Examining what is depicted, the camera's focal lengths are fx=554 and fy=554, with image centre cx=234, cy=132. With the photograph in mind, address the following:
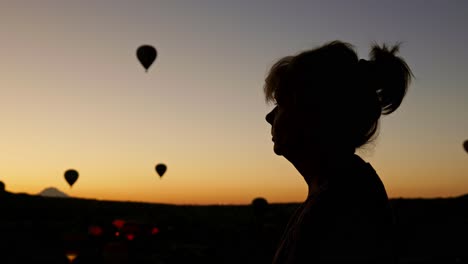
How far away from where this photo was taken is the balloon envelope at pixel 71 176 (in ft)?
225

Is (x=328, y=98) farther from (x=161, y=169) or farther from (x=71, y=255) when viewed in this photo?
(x=161, y=169)

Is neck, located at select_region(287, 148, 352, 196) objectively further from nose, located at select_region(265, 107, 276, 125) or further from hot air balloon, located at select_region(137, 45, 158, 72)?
hot air balloon, located at select_region(137, 45, 158, 72)

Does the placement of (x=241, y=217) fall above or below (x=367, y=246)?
above

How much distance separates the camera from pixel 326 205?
6.38 ft

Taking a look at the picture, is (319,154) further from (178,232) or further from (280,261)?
(178,232)

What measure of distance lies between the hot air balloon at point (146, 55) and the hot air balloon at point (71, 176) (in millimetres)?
27117

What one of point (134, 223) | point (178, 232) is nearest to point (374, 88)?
point (134, 223)

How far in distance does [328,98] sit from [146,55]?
45698 millimetres

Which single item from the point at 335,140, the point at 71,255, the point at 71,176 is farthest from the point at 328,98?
the point at 71,176

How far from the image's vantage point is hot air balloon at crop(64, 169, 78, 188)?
68.5 m

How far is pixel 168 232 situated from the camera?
41.5 metres

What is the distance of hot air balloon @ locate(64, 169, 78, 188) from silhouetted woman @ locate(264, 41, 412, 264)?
68921 millimetres

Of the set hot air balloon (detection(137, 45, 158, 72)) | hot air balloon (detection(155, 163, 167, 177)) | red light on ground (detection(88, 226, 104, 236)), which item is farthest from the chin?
hot air balloon (detection(155, 163, 167, 177))

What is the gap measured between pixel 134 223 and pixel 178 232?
37896 mm
